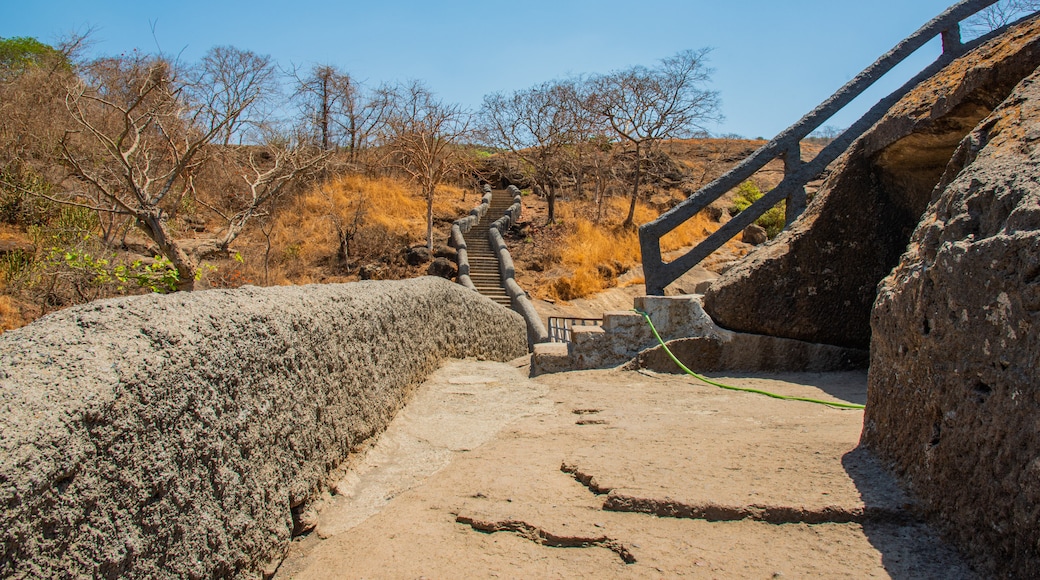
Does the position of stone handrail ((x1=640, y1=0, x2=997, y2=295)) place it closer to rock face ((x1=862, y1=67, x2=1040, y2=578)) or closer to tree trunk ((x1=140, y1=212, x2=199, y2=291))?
rock face ((x1=862, y1=67, x2=1040, y2=578))

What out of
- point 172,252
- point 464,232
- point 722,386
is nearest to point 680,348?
point 722,386

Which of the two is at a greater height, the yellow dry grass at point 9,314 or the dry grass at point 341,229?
the dry grass at point 341,229

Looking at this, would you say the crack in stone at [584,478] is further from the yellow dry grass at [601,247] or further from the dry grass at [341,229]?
the yellow dry grass at [601,247]

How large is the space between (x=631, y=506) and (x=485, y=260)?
2239 cm

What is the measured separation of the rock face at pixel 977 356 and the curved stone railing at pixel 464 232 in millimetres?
17746

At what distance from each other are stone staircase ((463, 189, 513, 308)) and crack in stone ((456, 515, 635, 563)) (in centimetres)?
1743

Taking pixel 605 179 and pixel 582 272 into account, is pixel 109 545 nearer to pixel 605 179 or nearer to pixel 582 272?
pixel 582 272

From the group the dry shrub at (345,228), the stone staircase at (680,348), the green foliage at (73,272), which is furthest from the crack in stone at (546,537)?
the dry shrub at (345,228)

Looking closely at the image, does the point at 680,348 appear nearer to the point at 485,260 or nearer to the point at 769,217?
the point at 485,260

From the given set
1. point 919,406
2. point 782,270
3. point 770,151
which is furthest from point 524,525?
point 770,151

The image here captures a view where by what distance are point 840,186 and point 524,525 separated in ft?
13.3

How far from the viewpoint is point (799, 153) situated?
6.41 m

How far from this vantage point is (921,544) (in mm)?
2002

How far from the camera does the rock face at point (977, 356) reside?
A: 1.73 m
